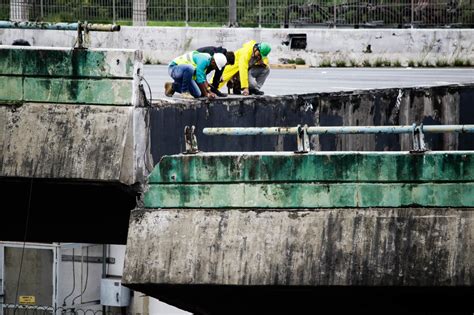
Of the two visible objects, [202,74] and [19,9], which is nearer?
[202,74]

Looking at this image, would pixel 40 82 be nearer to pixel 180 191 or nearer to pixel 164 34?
pixel 180 191

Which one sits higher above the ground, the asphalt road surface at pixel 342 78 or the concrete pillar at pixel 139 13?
the concrete pillar at pixel 139 13

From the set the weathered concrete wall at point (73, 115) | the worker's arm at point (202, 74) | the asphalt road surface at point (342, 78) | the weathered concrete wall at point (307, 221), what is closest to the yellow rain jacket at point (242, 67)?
the asphalt road surface at point (342, 78)

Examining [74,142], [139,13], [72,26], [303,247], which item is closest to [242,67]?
[72,26]

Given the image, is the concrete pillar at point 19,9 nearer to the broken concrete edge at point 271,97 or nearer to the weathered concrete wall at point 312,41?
the weathered concrete wall at point 312,41

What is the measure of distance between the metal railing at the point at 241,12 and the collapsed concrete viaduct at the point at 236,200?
16.5 m

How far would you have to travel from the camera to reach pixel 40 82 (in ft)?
47.7

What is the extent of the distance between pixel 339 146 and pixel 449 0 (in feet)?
48.8

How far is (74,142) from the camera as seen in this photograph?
14.2 meters

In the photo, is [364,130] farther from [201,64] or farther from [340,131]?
[201,64]

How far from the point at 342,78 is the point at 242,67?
273 inches

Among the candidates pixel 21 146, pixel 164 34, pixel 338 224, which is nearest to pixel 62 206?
pixel 21 146

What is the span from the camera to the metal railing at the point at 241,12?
102 ft

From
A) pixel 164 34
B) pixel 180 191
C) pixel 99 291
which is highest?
pixel 164 34
